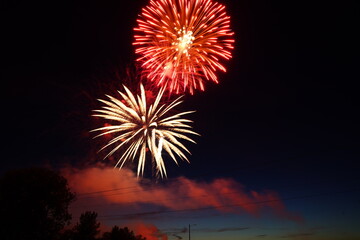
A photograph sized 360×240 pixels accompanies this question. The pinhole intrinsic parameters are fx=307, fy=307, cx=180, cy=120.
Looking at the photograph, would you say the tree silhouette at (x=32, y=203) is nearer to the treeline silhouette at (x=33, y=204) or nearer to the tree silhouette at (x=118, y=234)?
the treeline silhouette at (x=33, y=204)

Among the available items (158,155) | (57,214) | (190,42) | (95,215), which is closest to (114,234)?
(95,215)

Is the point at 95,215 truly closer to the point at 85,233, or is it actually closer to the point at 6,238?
the point at 85,233

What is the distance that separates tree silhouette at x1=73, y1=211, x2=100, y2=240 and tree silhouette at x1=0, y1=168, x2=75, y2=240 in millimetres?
15654

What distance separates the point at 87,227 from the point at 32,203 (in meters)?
19.3

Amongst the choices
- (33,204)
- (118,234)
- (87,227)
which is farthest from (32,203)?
(118,234)

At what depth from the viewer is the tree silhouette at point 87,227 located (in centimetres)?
4894

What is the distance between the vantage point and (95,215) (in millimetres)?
52250

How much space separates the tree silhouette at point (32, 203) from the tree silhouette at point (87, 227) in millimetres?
15654

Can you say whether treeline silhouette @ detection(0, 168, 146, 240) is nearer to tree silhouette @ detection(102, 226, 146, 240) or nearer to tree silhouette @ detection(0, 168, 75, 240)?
tree silhouette @ detection(0, 168, 75, 240)

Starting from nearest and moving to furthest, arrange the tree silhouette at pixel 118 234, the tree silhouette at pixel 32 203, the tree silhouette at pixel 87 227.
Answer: the tree silhouette at pixel 32 203 < the tree silhouette at pixel 87 227 < the tree silhouette at pixel 118 234

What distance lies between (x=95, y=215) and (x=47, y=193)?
19.7 meters

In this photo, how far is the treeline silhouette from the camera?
31375mm

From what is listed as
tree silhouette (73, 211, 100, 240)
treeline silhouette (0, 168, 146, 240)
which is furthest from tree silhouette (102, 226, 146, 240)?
treeline silhouette (0, 168, 146, 240)

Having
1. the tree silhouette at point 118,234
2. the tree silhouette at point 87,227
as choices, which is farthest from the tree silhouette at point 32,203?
the tree silhouette at point 118,234
